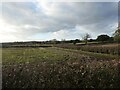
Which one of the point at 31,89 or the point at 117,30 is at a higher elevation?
the point at 117,30

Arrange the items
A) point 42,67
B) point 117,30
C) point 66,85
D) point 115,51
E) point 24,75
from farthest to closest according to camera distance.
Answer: point 117,30 < point 115,51 < point 42,67 < point 24,75 < point 66,85

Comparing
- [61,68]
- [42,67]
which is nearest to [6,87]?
[42,67]

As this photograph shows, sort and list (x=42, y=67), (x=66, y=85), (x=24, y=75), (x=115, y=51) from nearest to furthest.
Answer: (x=66, y=85) < (x=24, y=75) < (x=42, y=67) < (x=115, y=51)

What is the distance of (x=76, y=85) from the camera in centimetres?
653

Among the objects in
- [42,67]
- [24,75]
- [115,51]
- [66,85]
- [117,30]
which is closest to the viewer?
[66,85]

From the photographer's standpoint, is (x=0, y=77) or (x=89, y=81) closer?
(x=89, y=81)

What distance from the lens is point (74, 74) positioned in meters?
6.89

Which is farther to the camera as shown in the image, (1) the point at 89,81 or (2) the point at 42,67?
(2) the point at 42,67

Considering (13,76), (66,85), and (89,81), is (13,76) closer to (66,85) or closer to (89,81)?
(66,85)

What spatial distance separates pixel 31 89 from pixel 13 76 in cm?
83

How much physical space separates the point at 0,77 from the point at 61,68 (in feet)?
6.67

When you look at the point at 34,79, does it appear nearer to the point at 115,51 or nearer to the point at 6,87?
the point at 6,87

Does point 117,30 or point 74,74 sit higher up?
point 117,30

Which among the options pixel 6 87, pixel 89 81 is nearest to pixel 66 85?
pixel 89 81
